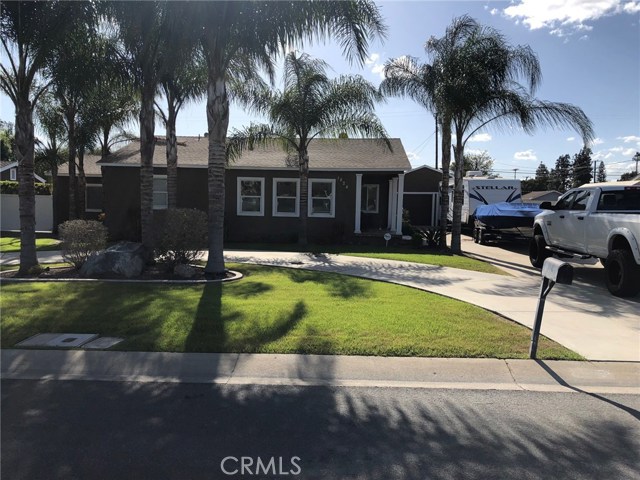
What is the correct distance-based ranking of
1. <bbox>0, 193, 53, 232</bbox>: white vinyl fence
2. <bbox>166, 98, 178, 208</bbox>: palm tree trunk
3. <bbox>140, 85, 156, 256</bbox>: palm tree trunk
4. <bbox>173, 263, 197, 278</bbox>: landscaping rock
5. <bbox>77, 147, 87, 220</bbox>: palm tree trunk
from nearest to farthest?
<bbox>173, 263, 197, 278</bbox>: landscaping rock
<bbox>140, 85, 156, 256</bbox>: palm tree trunk
<bbox>166, 98, 178, 208</bbox>: palm tree trunk
<bbox>77, 147, 87, 220</bbox>: palm tree trunk
<bbox>0, 193, 53, 232</bbox>: white vinyl fence

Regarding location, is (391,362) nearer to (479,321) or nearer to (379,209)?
(479,321)

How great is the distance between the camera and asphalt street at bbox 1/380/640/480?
10.9 feet

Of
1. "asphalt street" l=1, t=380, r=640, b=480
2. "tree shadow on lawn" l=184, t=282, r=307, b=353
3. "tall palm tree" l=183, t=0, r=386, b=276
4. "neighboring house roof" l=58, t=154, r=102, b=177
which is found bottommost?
"asphalt street" l=1, t=380, r=640, b=480

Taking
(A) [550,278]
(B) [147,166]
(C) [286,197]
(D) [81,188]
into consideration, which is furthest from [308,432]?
(D) [81,188]

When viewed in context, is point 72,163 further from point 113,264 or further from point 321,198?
point 113,264

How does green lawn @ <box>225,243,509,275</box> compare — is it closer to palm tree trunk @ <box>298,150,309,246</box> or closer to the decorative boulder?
palm tree trunk @ <box>298,150,309,246</box>

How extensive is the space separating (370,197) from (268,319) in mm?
16314

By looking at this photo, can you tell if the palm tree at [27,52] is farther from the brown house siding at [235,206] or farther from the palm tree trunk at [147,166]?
the brown house siding at [235,206]

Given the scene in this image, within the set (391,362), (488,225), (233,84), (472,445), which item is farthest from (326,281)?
(488,225)

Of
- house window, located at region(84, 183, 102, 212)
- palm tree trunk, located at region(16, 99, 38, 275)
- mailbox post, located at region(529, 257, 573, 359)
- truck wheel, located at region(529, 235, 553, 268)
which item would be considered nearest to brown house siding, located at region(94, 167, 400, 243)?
house window, located at region(84, 183, 102, 212)

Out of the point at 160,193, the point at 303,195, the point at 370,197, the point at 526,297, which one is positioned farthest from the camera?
the point at 370,197

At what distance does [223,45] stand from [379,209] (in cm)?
1376

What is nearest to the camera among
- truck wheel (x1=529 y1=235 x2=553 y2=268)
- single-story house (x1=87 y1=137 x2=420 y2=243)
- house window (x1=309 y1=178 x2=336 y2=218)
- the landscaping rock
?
the landscaping rock

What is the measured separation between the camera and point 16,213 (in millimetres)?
26047
